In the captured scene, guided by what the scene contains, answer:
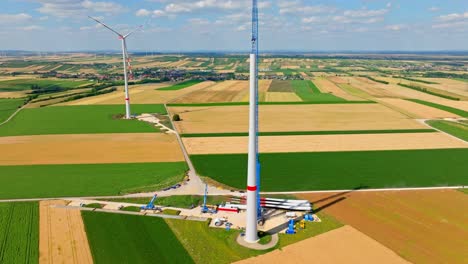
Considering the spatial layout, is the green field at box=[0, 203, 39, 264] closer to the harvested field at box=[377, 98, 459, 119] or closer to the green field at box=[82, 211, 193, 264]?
the green field at box=[82, 211, 193, 264]

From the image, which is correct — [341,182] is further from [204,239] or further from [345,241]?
[204,239]

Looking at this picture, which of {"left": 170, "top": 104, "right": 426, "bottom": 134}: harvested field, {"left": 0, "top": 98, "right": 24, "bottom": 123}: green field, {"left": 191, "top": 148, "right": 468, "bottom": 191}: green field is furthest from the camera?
{"left": 0, "top": 98, "right": 24, "bottom": 123}: green field

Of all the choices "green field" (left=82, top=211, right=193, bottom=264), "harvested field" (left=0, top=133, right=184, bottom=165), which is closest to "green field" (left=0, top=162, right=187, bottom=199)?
"harvested field" (left=0, top=133, right=184, bottom=165)

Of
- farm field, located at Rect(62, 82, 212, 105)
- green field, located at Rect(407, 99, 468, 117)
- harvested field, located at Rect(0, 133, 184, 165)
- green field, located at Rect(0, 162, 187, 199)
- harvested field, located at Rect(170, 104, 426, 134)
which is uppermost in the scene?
farm field, located at Rect(62, 82, 212, 105)

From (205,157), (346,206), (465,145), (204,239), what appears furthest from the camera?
(465,145)

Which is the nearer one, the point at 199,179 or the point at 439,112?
the point at 199,179

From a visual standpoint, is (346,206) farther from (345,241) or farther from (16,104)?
(16,104)

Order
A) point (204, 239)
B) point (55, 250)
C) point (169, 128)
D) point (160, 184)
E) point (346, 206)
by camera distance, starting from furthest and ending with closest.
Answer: point (169, 128), point (160, 184), point (346, 206), point (204, 239), point (55, 250)

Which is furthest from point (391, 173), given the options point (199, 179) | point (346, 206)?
point (199, 179)
